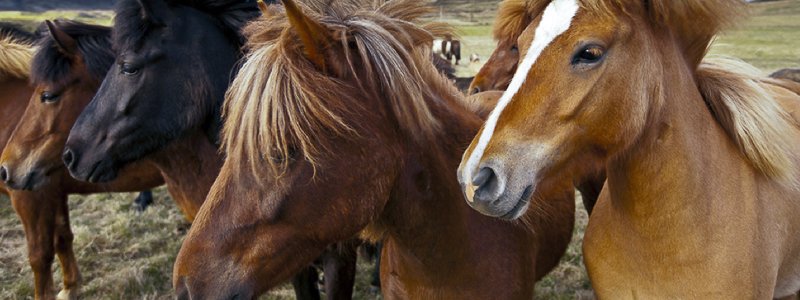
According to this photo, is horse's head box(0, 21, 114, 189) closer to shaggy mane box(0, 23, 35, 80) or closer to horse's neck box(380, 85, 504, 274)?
shaggy mane box(0, 23, 35, 80)

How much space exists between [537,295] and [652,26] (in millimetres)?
3242

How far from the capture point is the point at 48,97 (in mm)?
3773

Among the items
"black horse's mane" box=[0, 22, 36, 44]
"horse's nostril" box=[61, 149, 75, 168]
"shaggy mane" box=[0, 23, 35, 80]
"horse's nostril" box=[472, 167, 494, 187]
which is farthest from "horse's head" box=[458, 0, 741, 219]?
"black horse's mane" box=[0, 22, 36, 44]

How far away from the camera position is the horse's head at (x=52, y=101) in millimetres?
3676

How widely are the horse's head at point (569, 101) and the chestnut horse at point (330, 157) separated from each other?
33cm

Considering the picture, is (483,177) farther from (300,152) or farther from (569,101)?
(300,152)

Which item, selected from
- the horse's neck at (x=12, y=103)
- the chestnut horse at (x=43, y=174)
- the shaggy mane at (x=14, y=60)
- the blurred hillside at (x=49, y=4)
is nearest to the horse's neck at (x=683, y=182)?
the chestnut horse at (x=43, y=174)

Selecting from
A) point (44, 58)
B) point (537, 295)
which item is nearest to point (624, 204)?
point (537, 295)

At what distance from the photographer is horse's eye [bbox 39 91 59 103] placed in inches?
148

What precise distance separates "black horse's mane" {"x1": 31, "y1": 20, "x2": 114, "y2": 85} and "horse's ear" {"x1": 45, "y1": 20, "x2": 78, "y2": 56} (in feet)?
0.08

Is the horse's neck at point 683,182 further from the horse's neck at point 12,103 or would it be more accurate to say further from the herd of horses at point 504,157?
the horse's neck at point 12,103

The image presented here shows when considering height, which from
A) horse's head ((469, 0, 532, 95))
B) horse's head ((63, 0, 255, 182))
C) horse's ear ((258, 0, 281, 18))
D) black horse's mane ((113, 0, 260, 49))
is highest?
horse's ear ((258, 0, 281, 18))

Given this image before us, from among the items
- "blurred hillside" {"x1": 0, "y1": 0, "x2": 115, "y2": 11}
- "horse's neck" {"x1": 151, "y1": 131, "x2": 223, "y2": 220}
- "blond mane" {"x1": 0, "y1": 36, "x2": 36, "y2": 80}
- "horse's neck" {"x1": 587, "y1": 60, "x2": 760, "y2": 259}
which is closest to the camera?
"horse's neck" {"x1": 587, "y1": 60, "x2": 760, "y2": 259}

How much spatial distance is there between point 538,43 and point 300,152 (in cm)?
74
